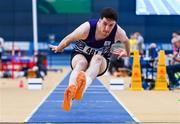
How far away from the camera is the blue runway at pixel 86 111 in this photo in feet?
30.5

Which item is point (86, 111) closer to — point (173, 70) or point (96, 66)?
point (96, 66)

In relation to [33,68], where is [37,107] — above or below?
above

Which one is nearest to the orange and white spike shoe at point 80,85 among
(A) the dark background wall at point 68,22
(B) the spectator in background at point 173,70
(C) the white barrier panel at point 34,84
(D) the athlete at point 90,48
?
(D) the athlete at point 90,48

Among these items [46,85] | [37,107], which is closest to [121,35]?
[37,107]

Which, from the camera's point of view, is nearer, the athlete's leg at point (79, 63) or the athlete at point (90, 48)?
the athlete at point (90, 48)

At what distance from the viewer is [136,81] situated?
1620 centimetres

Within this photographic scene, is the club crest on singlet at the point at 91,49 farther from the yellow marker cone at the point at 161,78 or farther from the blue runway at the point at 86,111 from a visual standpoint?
the yellow marker cone at the point at 161,78

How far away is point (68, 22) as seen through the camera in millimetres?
35906

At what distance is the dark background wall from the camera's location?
3503cm

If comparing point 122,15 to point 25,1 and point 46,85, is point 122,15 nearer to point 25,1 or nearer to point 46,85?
point 25,1

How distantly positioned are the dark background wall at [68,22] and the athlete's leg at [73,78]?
25.5 meters

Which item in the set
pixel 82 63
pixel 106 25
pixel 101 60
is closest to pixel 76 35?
pixel 106 25

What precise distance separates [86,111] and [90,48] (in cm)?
177

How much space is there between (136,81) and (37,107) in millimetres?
5433
